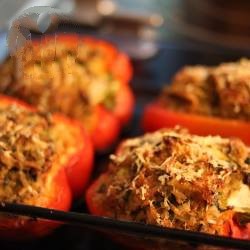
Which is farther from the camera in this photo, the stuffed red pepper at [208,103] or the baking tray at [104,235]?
the stuffed red pepper at [208,103]

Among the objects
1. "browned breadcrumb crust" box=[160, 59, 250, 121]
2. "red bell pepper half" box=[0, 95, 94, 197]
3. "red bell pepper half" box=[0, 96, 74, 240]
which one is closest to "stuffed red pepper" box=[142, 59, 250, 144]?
"browned breadcrumb crust" box=[160, 59, 250, 121]

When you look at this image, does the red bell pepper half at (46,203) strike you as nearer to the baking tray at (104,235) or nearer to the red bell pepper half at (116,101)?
the baking tray at (104,235)

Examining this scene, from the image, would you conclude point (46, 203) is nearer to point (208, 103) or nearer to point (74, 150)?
point (74, 150)

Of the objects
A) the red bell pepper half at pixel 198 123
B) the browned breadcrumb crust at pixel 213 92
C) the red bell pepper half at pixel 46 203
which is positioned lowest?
the red bell pepper half at pixel 46 203

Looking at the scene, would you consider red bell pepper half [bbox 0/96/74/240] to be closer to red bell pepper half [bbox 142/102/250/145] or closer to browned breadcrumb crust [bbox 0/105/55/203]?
browned breadcrumb crust [bbox 0/105/55/203]

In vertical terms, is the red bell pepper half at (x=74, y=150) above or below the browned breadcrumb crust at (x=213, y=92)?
below

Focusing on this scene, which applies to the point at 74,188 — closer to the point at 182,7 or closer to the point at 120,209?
the point at 120,209

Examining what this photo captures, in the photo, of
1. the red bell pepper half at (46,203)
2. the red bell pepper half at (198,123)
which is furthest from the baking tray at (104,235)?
the red bell pepper half at (198,123)

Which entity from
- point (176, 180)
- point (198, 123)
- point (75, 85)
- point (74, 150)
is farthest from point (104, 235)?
point (75, 85)
